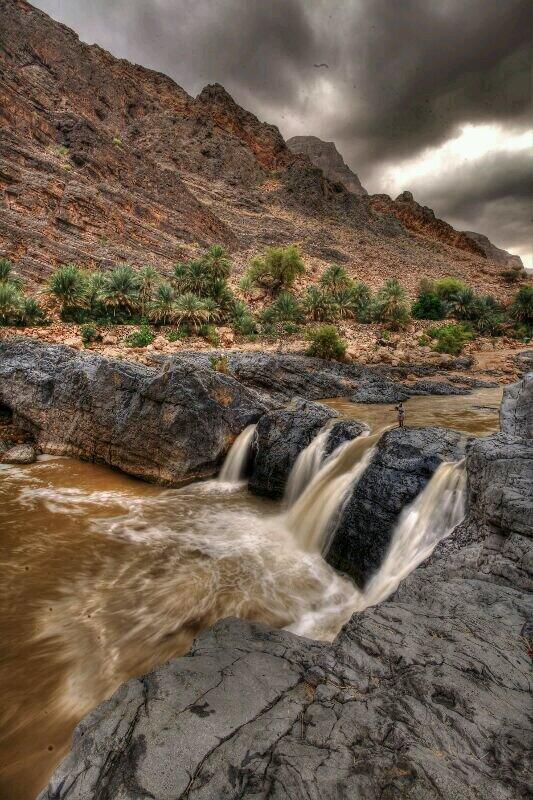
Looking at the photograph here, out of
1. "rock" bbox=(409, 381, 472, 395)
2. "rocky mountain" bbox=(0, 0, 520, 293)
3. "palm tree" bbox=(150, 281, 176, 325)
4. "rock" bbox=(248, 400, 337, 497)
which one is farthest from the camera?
"rocky mountain" bbox=(0, 0, 520, 293)

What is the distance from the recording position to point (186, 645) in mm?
4359

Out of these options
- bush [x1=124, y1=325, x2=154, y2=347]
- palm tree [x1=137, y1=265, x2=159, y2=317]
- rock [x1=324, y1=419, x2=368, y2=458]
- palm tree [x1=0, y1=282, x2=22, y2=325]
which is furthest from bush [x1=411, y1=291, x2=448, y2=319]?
palm tree [x1=0, y1=282, x2=22, y2=325]

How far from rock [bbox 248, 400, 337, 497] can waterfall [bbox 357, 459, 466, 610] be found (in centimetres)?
321

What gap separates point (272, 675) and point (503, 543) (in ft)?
9.33

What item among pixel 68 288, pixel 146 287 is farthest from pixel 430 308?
pixel 68 288

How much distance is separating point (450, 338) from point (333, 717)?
29634mm

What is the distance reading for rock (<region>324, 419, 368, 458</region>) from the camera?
8.02 metres

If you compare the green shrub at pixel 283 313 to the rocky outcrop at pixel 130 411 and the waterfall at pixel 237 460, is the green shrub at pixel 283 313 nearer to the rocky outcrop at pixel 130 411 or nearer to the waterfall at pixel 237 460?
the rocky outcrop at pixel 130 411

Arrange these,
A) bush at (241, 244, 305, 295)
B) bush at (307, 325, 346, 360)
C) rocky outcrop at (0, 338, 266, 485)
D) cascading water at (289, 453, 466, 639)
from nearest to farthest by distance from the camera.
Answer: cascading water at (289, 453, 466, 639)
rocky outcrop at (0, 338, 266, 485)
bush at (307, 325, 346, 360)
bush at (241, 244, 305, 295)

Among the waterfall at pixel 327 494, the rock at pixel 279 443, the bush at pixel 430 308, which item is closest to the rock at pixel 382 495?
the waterfall at pixel 327 494

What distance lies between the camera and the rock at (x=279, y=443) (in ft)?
28.2

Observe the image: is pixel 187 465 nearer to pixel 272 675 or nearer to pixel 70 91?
pixel 272 675

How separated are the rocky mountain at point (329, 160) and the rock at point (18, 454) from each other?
17761 cm

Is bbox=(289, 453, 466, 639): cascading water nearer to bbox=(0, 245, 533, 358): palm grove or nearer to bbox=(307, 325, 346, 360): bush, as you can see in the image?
bbox=(307, 325, 346, 360): bush
